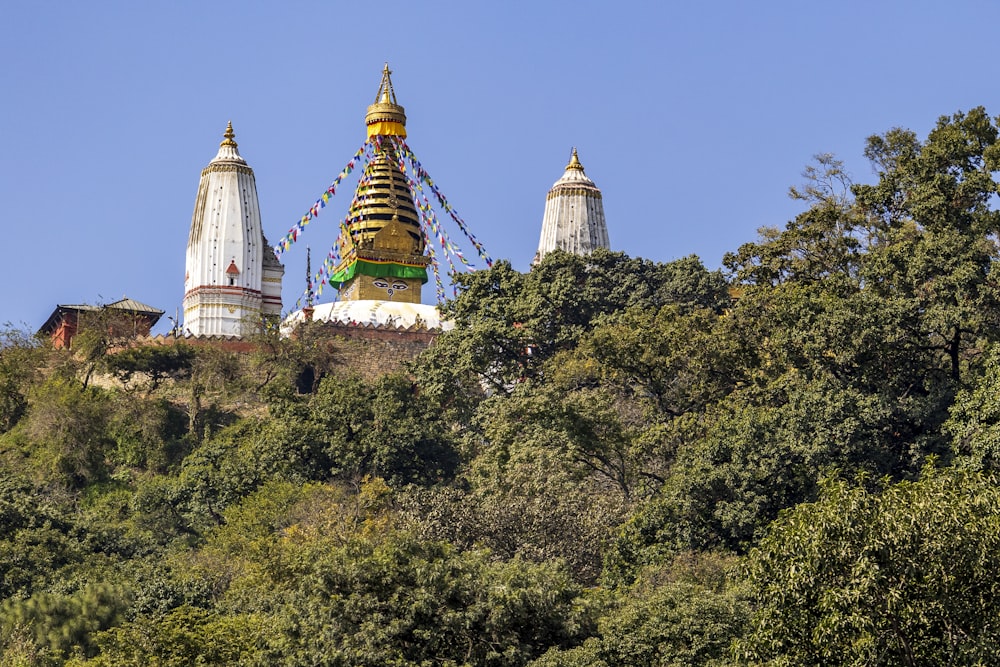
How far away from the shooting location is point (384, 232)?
76.4 meters

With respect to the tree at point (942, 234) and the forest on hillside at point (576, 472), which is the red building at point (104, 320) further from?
the tree at point (942, 234)

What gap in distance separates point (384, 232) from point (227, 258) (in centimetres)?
938

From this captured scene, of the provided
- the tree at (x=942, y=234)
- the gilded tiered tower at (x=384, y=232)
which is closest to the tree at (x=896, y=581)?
the tree at (x=942, y=234)

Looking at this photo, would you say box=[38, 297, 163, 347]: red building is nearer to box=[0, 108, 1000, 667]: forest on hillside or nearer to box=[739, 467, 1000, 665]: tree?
box=[0, 108, 1000, 667]: forest on hillside

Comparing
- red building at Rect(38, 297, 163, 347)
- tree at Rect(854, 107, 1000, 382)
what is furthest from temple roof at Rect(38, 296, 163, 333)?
tree at Rect(854, 107, 1000, 382)

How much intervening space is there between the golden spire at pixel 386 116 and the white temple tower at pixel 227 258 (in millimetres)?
8287

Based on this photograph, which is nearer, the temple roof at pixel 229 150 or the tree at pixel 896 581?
the tree at pixel 896 581

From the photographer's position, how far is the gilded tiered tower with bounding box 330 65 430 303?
247 feet

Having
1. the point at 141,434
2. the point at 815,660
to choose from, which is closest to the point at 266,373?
the point at 141,434

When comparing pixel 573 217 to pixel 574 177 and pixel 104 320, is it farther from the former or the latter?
pixel 104 320

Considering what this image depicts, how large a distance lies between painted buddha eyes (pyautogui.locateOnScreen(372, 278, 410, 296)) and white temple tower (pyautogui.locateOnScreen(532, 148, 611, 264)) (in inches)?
225

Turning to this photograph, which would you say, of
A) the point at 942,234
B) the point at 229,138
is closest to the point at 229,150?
the point at 229,138

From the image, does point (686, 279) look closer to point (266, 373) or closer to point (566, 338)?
point (566, 338)

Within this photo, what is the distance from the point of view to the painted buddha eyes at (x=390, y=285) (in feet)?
246
